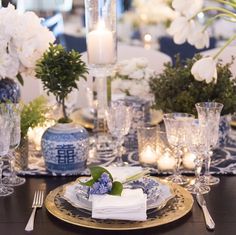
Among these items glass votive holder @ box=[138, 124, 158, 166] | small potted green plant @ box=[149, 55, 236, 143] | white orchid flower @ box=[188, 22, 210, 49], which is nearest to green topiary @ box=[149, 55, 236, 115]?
small potted green plant @ box=[149, 55, 236, 143]

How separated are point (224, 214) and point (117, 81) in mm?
767

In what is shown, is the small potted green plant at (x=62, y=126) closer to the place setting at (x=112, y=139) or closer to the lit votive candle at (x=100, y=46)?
the place setting at (x=112, y=139)

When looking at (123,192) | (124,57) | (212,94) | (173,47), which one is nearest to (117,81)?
(212,94)

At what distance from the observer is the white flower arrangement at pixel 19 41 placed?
162 centimetres

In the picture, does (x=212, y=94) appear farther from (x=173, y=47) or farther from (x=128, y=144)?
(x=173, y=47)

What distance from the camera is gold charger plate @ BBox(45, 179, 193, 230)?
1.24 m

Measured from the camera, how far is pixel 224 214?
1.33 metres

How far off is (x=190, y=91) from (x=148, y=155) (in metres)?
0.23

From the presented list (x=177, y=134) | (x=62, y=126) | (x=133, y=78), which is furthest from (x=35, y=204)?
(x=133, y=78)

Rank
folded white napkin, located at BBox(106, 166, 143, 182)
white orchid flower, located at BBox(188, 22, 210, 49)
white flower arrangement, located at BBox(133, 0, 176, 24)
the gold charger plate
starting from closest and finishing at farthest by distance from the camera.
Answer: the gold charger plate → folded white napkin, located at BBox(106, 166, 143, 182) → white orchid flower, located at BBox(188, 22, 210, 49) → white flower arrangement, located at BBox(133, 0, 176, 24)

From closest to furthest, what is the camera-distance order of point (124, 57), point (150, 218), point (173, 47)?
1. point (150, 218)
2. point (124, 57)
3. point (173, 47)

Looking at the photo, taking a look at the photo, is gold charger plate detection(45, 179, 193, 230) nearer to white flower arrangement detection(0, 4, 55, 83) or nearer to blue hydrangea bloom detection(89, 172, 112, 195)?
blue hydrangea bloom detection(89, 172, 112, 195)

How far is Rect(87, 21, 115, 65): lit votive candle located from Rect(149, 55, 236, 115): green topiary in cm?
17

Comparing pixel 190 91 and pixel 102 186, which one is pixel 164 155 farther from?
pixel 102 186
